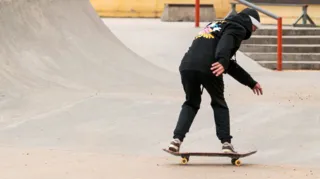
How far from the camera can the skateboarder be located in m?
7.99

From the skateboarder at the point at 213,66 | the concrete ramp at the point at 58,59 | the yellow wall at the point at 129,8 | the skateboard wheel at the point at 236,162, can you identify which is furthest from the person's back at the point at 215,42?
the yellow wall at the point at 129,8

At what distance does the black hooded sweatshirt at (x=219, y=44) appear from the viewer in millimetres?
7922

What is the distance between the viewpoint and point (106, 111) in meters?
10.7

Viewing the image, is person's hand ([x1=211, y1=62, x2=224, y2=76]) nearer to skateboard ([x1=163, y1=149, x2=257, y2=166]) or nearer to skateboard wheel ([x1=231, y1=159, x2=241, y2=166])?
skateboard ([x1=163, y1=149, x2=257, y2=166])

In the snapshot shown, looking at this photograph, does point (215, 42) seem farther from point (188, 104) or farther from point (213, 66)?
point (188, 104)

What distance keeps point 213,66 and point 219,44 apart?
A: 22 centimetres

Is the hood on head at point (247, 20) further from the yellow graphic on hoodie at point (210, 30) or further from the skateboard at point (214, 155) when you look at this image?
the skateboard at point (214, 155)

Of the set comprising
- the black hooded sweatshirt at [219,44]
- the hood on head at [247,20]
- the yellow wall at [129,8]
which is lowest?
the black hooded sweatshirt at [219,44]

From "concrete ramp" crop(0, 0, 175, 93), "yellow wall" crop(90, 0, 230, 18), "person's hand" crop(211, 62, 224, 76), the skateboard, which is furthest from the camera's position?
"yellow wall" crop(90, 0, 230, 18)

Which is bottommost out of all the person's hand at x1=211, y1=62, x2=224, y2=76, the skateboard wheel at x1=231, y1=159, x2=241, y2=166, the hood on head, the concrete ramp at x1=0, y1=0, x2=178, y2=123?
the skateboard wheel at x1=231, y1=159, x2=241, y2=166

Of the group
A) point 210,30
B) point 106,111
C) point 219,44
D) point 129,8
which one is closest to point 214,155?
point 219,44

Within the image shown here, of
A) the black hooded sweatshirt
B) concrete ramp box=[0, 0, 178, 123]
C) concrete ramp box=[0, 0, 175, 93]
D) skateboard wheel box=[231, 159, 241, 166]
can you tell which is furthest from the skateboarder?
concrete ramp box=[0, 0, 175, 93]

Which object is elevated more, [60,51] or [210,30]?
[60,51]

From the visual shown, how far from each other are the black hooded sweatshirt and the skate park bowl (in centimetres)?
93
